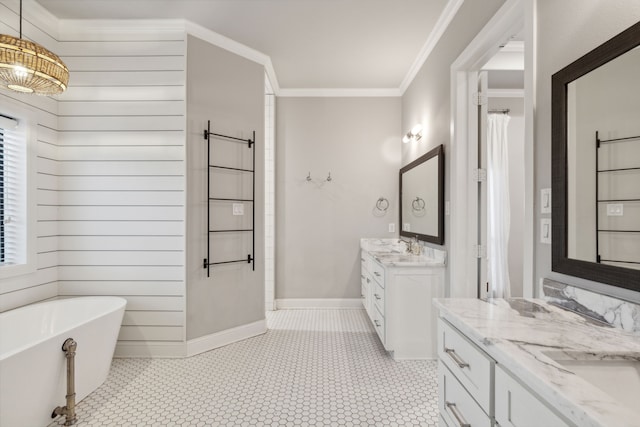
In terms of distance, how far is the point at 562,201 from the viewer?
1.37 metres

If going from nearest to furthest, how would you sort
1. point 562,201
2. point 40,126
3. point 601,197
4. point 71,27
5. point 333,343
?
point 601,197 → point 562,201 → point 40,126 → point 71,27 → point 333,343

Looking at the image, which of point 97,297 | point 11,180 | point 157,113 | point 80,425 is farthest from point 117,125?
point 80,425

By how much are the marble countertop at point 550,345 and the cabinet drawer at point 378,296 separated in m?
1.59

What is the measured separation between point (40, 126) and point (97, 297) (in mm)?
1516

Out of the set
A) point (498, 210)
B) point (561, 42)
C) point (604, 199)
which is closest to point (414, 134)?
point (498, 210)

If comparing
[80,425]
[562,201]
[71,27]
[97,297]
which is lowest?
[80,425]

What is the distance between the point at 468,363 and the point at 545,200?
87cm

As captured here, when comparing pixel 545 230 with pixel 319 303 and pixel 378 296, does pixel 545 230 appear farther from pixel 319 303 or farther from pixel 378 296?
pixel 319 303

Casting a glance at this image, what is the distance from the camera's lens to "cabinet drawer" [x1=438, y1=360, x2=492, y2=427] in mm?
1073

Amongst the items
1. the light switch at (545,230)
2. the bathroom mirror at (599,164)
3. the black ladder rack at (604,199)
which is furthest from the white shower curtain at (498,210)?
the black ladder rack at (604,199)

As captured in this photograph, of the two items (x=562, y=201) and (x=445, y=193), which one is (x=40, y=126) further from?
(x=562, y=201)

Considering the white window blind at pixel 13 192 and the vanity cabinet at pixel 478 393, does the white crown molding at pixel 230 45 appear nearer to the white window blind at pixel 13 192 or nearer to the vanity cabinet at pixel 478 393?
the white window blind at pixel 13 192

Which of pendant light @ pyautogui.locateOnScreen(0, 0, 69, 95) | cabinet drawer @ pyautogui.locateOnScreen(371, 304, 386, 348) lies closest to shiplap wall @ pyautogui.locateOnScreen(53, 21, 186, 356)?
pendant light @ pyautogui.locateOnScreen(0, 0, 69, 95)

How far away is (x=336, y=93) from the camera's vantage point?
172 inches
